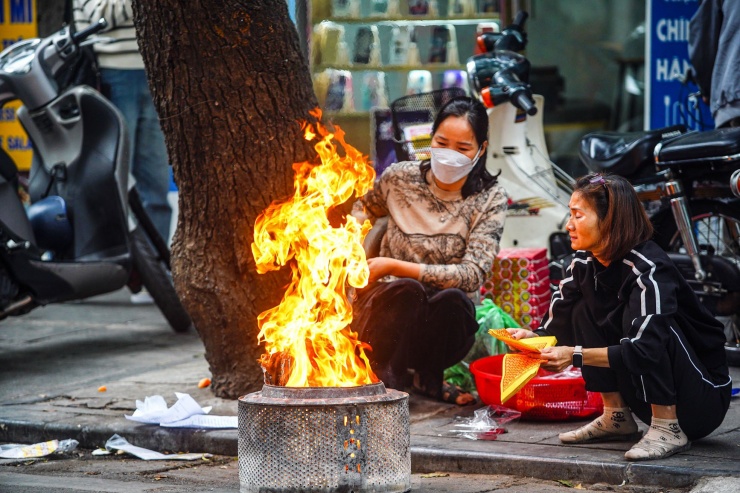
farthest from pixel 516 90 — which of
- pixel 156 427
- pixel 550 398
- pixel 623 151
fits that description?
pixel 156 427

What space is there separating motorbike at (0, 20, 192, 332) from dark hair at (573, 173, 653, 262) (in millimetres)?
3639

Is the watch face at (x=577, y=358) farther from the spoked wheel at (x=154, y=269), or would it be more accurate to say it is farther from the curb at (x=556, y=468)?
the spoked wheel at (x=154, y=269)

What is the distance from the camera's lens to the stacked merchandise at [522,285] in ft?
20.9

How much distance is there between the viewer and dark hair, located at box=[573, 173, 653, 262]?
14.5 feet

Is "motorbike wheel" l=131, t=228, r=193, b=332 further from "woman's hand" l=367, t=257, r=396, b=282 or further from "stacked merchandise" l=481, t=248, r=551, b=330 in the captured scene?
"woman's hand" l=367, t=257, r=396, b=282

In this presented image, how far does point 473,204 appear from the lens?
5.46m

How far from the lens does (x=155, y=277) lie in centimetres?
785

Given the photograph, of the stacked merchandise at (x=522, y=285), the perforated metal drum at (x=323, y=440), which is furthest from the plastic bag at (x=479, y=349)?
the perforated metal drum at (x=323, y=440)

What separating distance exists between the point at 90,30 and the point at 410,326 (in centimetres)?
303

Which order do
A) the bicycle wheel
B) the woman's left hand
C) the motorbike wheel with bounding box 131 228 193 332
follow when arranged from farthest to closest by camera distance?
the motorbike wheel with bounding box 131 228 193 332
the bicycle wheel
the woman's left hand

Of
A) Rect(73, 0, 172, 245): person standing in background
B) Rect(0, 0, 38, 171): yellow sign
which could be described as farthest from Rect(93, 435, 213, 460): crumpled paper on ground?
Rect(0, 0, 38, 171): yellow sign

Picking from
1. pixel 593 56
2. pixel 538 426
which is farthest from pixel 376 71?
pixel 538 426

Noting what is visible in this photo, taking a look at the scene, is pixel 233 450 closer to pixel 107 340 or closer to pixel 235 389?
pixel 235 389

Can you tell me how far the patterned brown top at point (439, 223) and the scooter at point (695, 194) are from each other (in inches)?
39.5
